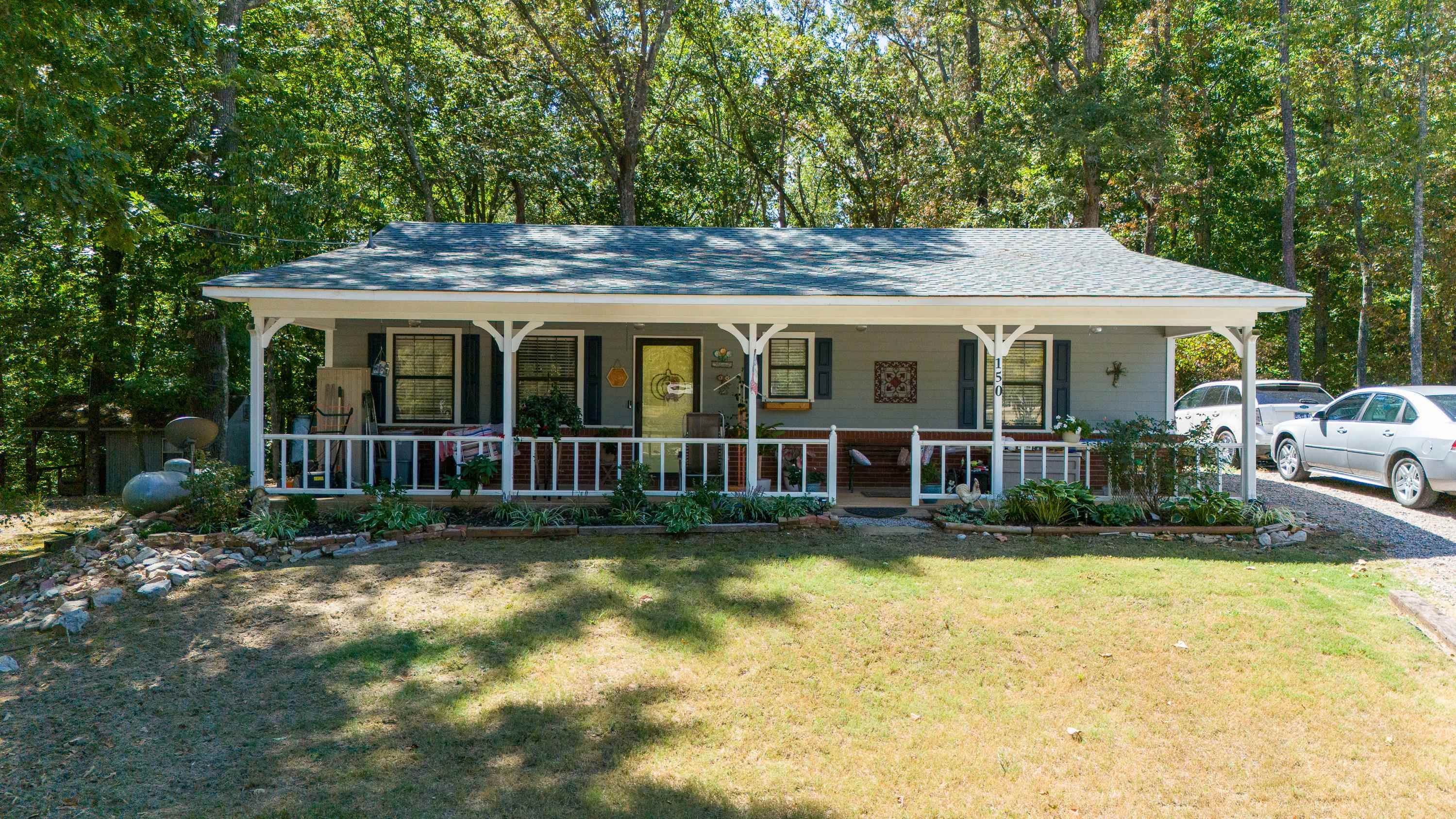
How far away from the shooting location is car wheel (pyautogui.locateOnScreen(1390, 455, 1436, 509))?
9.73 m

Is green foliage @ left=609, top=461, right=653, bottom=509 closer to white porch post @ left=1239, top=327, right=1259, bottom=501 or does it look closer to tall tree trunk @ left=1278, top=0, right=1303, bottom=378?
white porch post @ left=1239, top=327, right=1259, bottom=501

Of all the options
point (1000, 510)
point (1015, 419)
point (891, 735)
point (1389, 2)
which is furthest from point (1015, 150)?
point (891, 735)

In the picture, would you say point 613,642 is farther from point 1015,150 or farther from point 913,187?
point 913,187

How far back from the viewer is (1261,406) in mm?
13812

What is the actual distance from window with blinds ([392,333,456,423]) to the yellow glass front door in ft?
8.16

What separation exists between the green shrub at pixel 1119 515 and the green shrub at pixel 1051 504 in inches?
2.9

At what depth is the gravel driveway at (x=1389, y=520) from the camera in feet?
23.6

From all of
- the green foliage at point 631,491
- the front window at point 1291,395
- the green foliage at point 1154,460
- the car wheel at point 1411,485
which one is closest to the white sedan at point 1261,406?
the front window at point 1291,395

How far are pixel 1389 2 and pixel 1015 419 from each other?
1328 centimetres

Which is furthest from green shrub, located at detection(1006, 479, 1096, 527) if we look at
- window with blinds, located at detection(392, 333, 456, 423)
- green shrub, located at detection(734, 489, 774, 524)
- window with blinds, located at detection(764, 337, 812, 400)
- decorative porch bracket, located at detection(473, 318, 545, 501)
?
window with blinds, located at detection(392, 333, 456, 423)

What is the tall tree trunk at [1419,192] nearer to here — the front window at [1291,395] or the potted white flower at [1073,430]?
the front window at [1291,395]

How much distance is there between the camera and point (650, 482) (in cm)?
1045

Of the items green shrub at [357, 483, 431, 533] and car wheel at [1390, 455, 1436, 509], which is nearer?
green shrub at [357, 483, 431, 533]

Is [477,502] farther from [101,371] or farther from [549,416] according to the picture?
[101,371]
